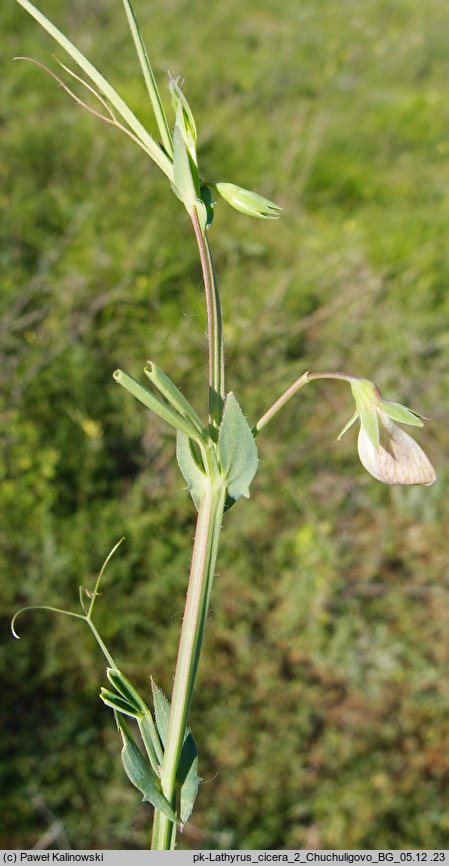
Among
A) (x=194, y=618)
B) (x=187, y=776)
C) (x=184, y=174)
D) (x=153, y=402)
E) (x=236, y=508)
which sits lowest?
(x=236, y=508)

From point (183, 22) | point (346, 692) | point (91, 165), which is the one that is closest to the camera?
point (346, 692)

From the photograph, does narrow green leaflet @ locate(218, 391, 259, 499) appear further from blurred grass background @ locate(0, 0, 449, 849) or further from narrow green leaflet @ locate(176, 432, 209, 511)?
blurred grass background @ locate(0, 0, 449, 849)

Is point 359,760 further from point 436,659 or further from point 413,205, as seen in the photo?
point 413,205

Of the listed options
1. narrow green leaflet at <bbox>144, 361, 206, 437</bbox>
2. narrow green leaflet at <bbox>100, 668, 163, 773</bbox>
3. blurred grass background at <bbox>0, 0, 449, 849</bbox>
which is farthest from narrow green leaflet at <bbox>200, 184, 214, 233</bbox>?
blurred grass background at <bbox>0, 0, 449, 849</bbox>

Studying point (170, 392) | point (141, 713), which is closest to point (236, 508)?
point (141, 713)

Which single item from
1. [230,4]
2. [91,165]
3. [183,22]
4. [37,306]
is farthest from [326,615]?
[230,4]

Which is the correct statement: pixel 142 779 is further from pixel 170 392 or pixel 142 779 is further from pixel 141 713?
pixel 170 392

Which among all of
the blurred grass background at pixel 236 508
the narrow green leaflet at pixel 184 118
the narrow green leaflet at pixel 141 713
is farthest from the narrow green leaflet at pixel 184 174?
the blurred grass background at pixel 236 508
